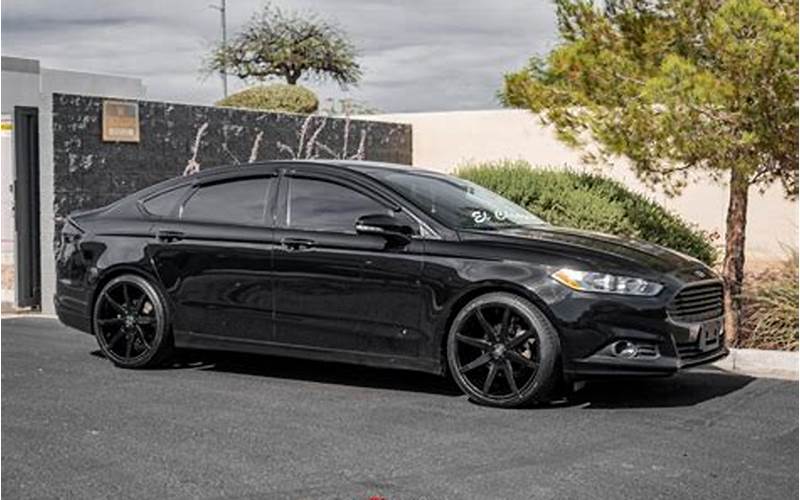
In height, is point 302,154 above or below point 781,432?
above

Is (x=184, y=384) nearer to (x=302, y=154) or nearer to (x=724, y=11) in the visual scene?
(x=724, y=11)

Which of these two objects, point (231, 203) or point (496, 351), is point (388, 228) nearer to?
point (496, 351)

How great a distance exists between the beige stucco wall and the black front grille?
23.6ft

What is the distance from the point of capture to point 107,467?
523 centimetres

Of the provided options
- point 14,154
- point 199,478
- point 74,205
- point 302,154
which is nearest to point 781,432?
point 199,478

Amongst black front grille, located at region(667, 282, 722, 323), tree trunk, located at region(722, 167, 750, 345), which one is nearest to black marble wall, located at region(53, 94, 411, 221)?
tree trunk, located at region(722, 167, 750, 345)

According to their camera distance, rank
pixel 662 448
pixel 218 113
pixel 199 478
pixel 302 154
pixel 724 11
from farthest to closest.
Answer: pixel 302 154, pixel 218 113, pixel 724 11, pixel 662 448, pixel 199 478

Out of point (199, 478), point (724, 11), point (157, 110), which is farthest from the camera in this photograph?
point (157, 110)

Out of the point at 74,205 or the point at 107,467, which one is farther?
the point at 74,205

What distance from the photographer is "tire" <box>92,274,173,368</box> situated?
7.79 meters

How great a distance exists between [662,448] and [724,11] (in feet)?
12.8

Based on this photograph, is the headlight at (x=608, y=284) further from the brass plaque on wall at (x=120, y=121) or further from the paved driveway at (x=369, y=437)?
the brass plaque on wall at (x=120, y=121)

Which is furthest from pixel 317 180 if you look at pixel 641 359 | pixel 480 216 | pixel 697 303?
pixel 697 303

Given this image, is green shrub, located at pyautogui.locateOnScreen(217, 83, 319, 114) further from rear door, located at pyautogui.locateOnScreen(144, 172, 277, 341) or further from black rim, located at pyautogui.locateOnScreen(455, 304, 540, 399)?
black rim, located at pyautogui.locateOnScreen(455, 304, 540, 399)
